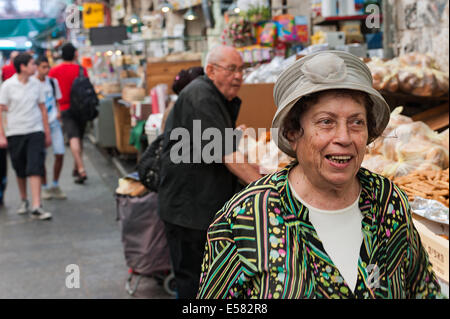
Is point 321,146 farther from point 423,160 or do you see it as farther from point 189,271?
→ point 189,271

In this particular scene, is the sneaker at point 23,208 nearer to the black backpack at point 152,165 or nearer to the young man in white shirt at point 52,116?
the young man in white shirt at point 52,116

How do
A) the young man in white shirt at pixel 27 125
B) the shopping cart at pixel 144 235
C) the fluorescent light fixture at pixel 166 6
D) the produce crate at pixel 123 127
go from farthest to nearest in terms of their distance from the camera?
the fluorescent light fixture at pixel 166 6, the produce crate at pixel 123 127, the young man in white shirt at pixel 27 125, the shopping cart at pixel 144 235

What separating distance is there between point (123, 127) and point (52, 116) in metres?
2.26

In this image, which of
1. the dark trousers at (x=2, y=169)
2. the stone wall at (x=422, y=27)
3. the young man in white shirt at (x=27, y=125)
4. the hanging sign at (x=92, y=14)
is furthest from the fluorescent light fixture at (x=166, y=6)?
the stone wall at (x=422, y=27)

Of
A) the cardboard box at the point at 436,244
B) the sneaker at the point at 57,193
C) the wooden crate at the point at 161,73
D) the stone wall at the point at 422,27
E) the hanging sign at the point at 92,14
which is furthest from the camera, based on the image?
the hanging sign at the point at 92,14

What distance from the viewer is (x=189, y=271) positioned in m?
3.72

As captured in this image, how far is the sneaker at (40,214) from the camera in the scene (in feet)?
23.0

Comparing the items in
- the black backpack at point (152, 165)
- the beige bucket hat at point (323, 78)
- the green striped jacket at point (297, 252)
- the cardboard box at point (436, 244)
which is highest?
the beige bucket hat at point (323, 78)

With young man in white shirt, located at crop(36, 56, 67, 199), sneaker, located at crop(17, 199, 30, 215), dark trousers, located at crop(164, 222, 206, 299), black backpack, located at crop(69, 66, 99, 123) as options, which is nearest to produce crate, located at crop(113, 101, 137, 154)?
black backpack, located at crop(69, 66, 99, 123)

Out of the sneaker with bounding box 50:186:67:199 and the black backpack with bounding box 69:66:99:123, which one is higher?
the black backpack with bounding box 69:66:99:123

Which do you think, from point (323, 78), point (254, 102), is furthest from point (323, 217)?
point (254, 102)

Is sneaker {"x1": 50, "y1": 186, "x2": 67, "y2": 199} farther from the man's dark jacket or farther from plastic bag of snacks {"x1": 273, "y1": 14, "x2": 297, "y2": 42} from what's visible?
the man's dark jacket

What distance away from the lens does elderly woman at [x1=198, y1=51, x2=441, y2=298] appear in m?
1.44

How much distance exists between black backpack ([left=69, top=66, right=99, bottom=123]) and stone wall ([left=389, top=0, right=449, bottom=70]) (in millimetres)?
4323
